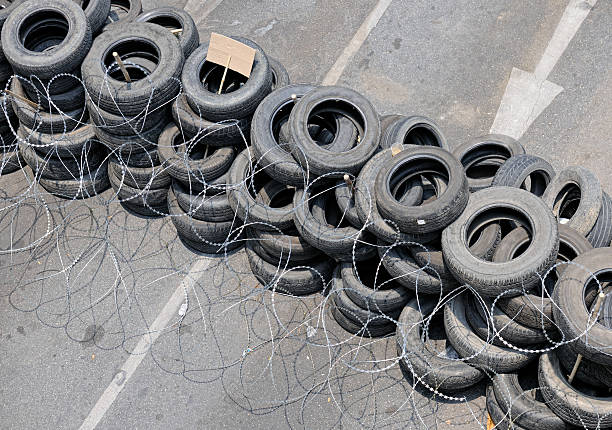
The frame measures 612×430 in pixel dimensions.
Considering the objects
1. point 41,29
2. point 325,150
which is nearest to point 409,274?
point 325,150

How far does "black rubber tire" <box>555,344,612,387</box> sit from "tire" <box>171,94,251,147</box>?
4.71 m

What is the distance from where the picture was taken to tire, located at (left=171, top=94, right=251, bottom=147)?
8812mm

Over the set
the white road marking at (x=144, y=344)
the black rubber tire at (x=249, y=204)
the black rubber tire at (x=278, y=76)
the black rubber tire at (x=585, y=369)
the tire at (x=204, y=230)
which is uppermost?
the black rubber tire at (x=278, y=76)

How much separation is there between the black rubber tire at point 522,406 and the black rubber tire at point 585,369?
0.52 meters

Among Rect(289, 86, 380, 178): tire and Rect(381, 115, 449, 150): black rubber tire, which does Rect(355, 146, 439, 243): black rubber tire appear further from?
Rect(381, 115, 449, 150): black rubber tire

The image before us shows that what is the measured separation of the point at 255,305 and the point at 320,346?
1.10 m

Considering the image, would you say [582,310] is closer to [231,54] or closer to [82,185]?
[231,54]

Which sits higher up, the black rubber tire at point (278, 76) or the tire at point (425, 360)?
the black rubber tire at point (278, 76)

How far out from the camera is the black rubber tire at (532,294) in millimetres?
7078

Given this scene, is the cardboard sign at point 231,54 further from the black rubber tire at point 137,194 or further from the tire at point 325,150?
the black rubber tire at point 137,194

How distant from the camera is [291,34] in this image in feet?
39.6

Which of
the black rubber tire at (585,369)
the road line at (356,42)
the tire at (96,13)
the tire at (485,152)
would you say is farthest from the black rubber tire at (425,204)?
the tire at (96,13)

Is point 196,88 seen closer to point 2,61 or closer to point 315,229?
point 315,229

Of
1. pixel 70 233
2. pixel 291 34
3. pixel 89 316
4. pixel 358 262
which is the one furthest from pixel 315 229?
pixel 291 34
